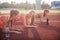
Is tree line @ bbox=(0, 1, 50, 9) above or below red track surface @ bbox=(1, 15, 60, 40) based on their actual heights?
above

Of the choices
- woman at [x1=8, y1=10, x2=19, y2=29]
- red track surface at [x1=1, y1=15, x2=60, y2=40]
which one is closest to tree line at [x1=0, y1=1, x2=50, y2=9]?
woman at [x1=8, y1=10, x2=19, y2=29]

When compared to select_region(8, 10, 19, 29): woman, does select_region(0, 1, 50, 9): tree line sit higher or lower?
higher

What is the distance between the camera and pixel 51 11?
11.3 ft

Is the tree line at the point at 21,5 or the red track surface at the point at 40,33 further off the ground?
the tree line at the point at 21,5

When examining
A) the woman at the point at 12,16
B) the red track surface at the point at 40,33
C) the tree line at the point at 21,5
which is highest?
the tree line at the point at 21,5

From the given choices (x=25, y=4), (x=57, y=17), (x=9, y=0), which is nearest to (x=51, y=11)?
(x=57, y=17)

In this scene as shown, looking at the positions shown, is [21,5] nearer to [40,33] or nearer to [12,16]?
[12,16]

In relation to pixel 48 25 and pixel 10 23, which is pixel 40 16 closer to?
pixel 48 25

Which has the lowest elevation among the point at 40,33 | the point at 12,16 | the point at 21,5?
the point at 40,33

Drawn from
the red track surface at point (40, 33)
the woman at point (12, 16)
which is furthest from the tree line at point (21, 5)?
the red track surface at point (40, 33)

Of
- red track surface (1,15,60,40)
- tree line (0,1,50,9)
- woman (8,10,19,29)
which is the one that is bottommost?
red track surface (1,15,60,40)

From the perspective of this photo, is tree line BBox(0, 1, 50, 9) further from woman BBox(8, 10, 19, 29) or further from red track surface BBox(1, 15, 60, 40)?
red track surface BBox(1, 15, 60, 40)

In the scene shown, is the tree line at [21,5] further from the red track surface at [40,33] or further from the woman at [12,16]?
the red track surface at [40,33]

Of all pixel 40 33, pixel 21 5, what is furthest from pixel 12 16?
pixel 40 33
